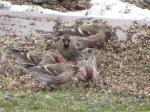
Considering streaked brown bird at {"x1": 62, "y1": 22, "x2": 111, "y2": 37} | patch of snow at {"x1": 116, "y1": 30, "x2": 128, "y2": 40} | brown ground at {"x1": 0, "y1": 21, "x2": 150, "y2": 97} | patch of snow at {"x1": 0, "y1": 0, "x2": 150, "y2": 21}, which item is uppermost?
streaked brown bird at {"x1": 62, "y1": 22, "x2": 111, "y2": 37}

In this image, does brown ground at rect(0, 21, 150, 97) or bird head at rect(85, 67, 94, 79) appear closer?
bird head at rect(85, 67, 94, 79)

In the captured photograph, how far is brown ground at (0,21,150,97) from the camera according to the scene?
12.5 meters

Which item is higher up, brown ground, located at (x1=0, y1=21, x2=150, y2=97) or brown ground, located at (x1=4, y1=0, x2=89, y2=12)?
brown ground, located at (x1=4, y1=0, x2=89, y2=12)

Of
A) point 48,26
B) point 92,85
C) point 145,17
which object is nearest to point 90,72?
point 92,85

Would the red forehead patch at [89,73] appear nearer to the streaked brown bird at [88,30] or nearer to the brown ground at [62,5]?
the streaked brown bird at [88,30]

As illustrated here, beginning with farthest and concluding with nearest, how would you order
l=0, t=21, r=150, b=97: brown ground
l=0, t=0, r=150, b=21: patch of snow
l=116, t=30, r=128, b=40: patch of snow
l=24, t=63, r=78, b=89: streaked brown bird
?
l=0, t=0, r=150, b=21: patch of snow
l=116, t=30, r=128, b=40: patch of snow
l=0, t=21, r=150, b=97: brown ground
l=24, t=63, r=78, b=89: streaked brown bird

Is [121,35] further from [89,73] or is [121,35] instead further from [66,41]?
[89,73]

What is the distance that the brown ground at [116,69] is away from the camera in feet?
40.9

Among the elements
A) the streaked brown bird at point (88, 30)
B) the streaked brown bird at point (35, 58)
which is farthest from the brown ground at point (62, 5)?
the streaked brown bird at point (35, 58)

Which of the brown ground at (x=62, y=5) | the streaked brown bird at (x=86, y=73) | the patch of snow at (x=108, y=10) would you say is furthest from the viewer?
the brown ground at (x=62, y=5)

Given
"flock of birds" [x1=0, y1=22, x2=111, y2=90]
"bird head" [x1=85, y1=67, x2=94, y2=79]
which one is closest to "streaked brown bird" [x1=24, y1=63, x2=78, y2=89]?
"flock of birds" [x1=0, y1=22, x2=111, y2=90]

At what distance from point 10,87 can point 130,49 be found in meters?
4.24

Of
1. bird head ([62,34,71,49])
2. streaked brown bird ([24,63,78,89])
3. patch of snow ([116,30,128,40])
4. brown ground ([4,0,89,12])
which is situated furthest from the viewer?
brown ground ([4,0,89,12])

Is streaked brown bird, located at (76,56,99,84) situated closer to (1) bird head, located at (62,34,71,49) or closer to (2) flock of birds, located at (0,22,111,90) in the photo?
(2) flock of birds, located at (0,22,111,90)
